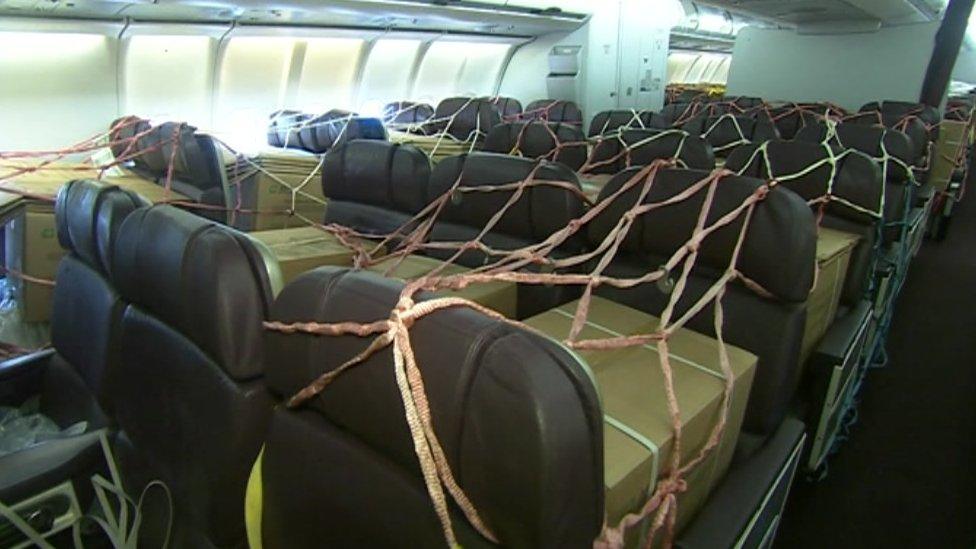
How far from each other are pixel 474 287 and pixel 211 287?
0.94m

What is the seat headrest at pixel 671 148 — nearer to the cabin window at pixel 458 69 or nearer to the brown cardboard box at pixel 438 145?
the brown cardboard box at pixel 438 145

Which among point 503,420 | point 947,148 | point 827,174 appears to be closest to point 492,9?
point 827,174

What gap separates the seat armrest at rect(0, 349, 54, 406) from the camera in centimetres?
188

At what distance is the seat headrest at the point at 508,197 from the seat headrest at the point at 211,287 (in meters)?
1.19

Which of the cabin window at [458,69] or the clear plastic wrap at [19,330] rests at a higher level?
the cabin window at [458,69]

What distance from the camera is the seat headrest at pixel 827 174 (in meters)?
2.62

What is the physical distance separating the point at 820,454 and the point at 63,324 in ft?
9.59

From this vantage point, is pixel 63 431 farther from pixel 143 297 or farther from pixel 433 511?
pixel 433 511

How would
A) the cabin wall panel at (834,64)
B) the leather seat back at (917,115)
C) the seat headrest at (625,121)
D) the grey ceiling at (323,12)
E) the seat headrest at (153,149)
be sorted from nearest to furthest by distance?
the seat headrest at (153,149)
the grey ceiling at (323,12)
the seat headrest at (625,121)
the leather seat back at (917,115)
the cabin wall panel at (834,64)

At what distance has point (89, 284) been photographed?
5.68 ft

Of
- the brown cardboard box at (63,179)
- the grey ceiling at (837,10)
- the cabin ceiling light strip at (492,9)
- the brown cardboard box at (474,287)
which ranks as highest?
the grey ceiling at (837,10)

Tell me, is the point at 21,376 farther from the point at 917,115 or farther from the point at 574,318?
the point at 917,115

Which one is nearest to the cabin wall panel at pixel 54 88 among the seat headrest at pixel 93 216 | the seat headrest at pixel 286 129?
the seat headrest at pixel 286 129

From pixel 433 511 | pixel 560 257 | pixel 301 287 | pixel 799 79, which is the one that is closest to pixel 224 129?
pixel 560 257
